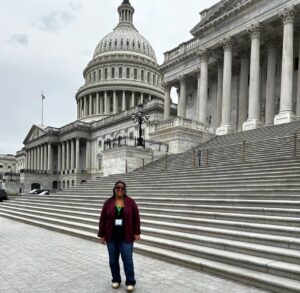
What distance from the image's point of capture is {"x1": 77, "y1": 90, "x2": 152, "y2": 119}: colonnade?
97000mm

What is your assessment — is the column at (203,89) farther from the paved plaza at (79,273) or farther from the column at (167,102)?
the paved plaza at (79,273)

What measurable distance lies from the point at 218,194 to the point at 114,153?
15126mm

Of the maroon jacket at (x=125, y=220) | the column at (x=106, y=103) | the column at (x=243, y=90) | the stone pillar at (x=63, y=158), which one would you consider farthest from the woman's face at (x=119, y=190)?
the column at (x=106, y=103)

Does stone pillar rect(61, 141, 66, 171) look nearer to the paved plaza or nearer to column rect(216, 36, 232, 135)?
column rect(216, 36, 232, 135)

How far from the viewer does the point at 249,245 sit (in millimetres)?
8297

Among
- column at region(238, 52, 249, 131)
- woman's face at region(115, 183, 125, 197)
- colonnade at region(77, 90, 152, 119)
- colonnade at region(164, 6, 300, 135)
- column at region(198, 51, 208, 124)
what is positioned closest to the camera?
woman's face at region(115, 183, 125, 197)

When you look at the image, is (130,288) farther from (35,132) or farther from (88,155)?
(35,132)

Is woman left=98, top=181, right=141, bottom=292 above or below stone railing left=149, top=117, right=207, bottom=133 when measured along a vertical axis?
below

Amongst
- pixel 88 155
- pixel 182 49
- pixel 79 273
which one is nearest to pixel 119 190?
pixel 79 273

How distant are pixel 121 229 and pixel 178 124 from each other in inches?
901

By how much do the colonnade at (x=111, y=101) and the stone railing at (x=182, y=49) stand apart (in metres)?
50.3

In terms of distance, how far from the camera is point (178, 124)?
29.2 meters

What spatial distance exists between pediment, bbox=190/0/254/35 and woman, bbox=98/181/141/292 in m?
28.4

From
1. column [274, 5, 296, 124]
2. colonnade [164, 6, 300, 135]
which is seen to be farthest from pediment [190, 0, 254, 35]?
column [274, 5, 296, 124]
